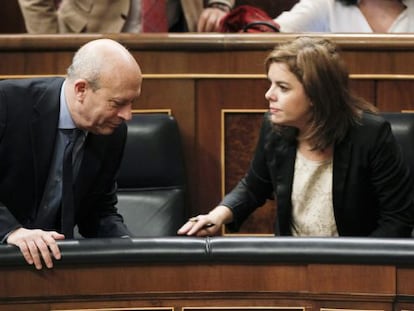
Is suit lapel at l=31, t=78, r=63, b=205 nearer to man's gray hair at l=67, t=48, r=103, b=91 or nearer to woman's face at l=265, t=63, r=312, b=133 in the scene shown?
man's gray hair at l=67, t=48, r=103, b=91

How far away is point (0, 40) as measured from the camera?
2.21m

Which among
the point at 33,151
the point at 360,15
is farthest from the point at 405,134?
the point at 33,151

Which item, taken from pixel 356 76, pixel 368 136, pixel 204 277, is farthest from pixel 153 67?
pixel 204 277

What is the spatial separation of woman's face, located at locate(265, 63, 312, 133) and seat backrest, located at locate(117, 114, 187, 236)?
1.57ft

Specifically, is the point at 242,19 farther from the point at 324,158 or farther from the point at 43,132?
the point at 43,132

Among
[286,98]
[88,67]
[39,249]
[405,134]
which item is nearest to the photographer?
[39,249]

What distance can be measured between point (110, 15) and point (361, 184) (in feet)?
3.23

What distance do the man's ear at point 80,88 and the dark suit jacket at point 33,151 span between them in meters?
0.05

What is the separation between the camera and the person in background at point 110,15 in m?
2.43

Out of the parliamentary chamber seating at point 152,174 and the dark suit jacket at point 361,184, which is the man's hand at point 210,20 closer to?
the parliamentary chamber seating at point 152,174

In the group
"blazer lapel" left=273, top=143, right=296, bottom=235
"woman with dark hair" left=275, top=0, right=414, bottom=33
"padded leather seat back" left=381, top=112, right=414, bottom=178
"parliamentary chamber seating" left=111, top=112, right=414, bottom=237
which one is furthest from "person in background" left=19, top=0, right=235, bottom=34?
"blazer lapel" left=273, top=143, right=296, bottom=235

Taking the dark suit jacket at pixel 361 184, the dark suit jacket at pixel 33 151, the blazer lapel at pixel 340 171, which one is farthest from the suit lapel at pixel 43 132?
the blazer lapel at pixel 340 171

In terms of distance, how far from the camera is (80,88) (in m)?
1.54

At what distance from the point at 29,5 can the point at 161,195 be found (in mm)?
731
